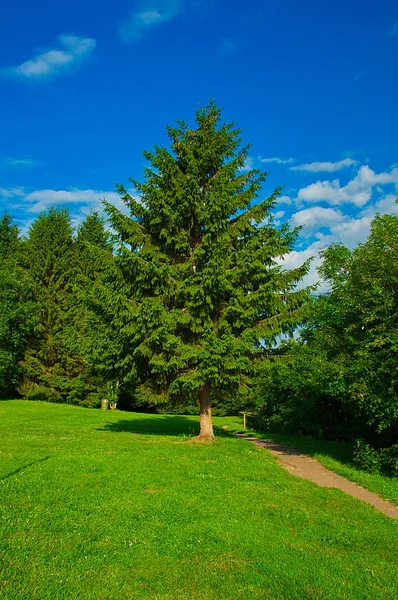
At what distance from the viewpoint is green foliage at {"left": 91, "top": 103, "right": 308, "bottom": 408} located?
12305 millimetres

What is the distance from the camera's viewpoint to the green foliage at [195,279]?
12.3 metres

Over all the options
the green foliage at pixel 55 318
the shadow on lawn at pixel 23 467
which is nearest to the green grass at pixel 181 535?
the shadow on lawn at pixel 23 467

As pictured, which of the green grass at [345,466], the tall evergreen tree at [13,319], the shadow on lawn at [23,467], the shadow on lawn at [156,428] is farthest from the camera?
the tall evergreen tree at [13,319]

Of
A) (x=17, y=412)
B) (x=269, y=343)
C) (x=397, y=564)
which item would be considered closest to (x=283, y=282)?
(x=269, y=343)

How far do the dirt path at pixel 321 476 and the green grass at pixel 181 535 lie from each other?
52 centimetres

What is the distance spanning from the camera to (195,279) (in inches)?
496

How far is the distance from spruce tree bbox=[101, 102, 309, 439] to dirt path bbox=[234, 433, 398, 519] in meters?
2.74

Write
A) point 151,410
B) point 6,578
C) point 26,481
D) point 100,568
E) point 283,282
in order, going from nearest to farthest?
point 6,578
point 100,568
point 26,481
point 283,282
point 151,410

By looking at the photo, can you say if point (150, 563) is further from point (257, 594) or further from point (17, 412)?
point (17, 412)

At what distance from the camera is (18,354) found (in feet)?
108

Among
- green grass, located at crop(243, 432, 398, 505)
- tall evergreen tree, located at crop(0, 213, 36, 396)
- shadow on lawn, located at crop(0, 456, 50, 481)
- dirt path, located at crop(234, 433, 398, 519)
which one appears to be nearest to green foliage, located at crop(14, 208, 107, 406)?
tall evergreen tree, located at crop(0, 213, 36, 396)

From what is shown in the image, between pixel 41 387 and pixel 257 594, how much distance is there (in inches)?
1250

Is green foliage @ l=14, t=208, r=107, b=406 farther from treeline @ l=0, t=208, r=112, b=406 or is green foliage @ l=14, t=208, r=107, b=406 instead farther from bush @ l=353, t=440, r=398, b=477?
bush @ l=353, t=440, r=398, b=477

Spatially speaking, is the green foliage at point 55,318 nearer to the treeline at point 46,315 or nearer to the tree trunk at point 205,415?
the treeline at point 46,315
